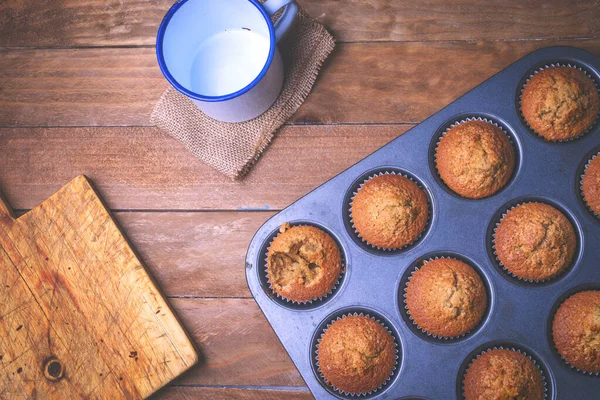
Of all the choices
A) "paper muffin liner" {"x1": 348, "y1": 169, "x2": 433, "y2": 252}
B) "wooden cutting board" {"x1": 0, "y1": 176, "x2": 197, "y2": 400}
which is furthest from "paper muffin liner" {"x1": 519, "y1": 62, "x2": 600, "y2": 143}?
"wooden cutting board" {"x1": 0, "y1": 176, "x2": 197, "y2": 400}

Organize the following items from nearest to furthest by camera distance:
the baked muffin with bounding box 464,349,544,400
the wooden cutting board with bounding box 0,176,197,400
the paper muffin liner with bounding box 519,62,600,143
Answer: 1. the baked muffin with bounding box 464,349,544,400
2. the paper muffin liner with bounding box 519,62,600,143
3. the wooden cutting board with bounding box 0,176,197,400

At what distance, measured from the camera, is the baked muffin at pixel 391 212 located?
154cm

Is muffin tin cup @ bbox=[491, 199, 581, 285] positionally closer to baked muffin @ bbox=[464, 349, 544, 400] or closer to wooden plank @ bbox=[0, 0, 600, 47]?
baked muffin @ bbox=[464, 349, 544, 400]

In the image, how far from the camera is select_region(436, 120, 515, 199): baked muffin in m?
1.54

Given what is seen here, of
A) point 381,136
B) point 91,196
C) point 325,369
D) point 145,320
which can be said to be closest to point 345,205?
point 381,136

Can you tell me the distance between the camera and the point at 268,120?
179 centimetres

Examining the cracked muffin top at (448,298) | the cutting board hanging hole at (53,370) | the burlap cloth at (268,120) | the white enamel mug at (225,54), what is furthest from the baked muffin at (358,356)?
the cutting board hanging hole at (53,370)

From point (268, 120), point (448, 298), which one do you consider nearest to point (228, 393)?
point (448, 298)

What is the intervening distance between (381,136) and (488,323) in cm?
71

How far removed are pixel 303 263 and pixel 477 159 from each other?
2.00 feet

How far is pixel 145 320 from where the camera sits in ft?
5.78

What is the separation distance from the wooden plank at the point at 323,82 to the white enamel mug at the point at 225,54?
230 millimetres

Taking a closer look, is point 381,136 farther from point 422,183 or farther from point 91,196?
point 91,196

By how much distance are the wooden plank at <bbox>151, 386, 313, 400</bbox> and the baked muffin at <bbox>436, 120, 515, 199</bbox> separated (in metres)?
0.88
